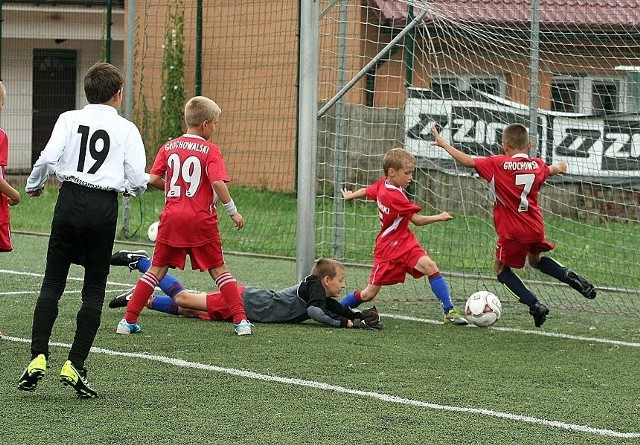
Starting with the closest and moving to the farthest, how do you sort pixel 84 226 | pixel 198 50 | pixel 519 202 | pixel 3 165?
pixel 84 226
pixel 3 165
pixel 519 202
pixel 198 50

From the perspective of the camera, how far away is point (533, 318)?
9.43 meters

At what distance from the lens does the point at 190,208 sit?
8109 millimetres

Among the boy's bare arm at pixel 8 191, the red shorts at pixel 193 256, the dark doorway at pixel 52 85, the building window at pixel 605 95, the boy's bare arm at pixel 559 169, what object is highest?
the dark doorway at pixel 52 85

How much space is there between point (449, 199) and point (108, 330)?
5441 mm

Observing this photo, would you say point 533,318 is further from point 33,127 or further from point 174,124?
point 33,127

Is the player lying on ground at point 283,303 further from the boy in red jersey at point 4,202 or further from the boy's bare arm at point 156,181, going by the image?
the boy in red jersey at point 4,202

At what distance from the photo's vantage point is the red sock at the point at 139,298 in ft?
26.6

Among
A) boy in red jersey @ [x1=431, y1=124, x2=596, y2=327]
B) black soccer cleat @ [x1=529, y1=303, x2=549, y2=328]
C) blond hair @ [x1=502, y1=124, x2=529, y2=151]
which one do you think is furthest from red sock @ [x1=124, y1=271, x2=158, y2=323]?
blond hair @ [x1=502, y1=124, x2=529, y2=151]

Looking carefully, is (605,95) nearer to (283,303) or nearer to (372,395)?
(283,303)

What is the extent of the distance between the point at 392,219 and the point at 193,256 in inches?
67.3

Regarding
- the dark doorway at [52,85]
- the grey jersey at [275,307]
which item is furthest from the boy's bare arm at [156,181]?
the dark doorway at [52,85]

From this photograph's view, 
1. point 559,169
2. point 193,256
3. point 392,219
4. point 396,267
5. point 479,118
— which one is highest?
point 479,118

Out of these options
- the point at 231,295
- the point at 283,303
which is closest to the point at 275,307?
the point at 283,303

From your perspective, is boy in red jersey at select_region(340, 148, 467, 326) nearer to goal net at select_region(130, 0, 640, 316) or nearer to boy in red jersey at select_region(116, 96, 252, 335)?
goal net at select_region(130, 0, 640, 316)
